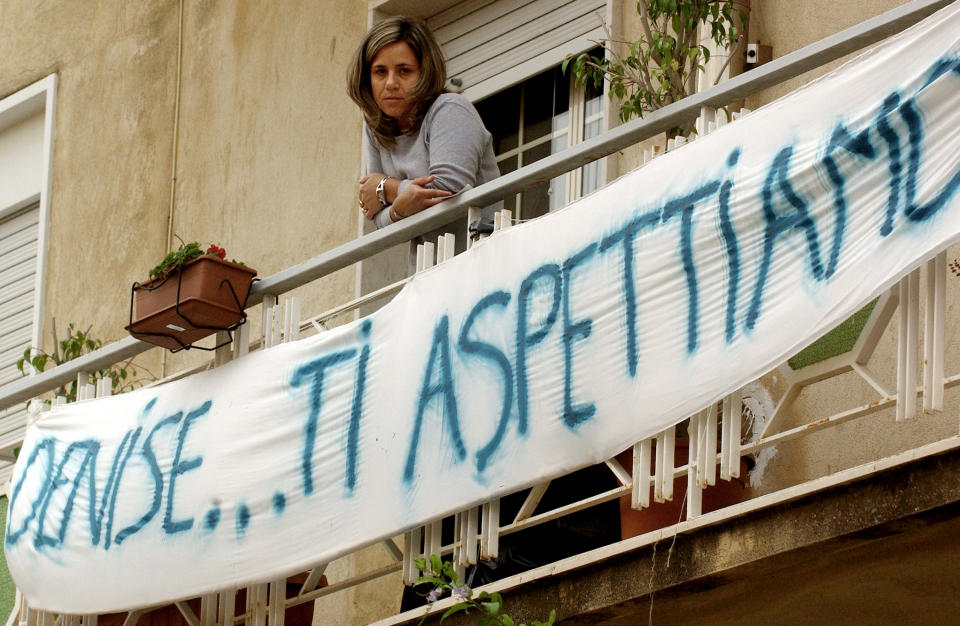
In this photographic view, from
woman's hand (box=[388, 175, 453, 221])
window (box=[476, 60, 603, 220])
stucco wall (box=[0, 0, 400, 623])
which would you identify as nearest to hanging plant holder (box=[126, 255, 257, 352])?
woman's hand (box=[388, 175, 453, 221])

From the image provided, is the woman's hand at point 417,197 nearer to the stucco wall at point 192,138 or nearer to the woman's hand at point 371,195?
the woman's hand at point 371,195

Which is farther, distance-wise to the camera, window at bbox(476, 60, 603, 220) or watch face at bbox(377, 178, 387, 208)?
window at bbox(476, 60, 603, 220)

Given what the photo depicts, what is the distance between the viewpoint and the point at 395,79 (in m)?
7.42

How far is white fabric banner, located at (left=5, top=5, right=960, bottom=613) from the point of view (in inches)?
217

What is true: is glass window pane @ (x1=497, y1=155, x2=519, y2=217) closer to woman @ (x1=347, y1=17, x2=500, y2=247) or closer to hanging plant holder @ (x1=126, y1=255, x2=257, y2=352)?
woman @ (x1=347, y1=17, x2=500, y2=247)

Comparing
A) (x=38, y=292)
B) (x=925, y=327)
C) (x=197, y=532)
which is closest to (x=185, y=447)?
(x=197, y=532)

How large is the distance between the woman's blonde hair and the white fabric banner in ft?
2.99

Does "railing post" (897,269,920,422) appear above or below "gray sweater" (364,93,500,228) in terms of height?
below

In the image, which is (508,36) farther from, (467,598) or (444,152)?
(467,598)

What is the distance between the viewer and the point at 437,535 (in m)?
6.45

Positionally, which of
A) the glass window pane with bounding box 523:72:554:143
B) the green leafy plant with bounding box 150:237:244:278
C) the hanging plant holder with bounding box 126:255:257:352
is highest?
the glass window pane with bounding box 523:72:554:143

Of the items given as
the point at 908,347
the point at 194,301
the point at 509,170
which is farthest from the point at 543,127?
the point at 908,347

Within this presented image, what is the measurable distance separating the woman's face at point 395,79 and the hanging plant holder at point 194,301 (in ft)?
2.60

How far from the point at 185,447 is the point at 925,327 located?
3007mm
